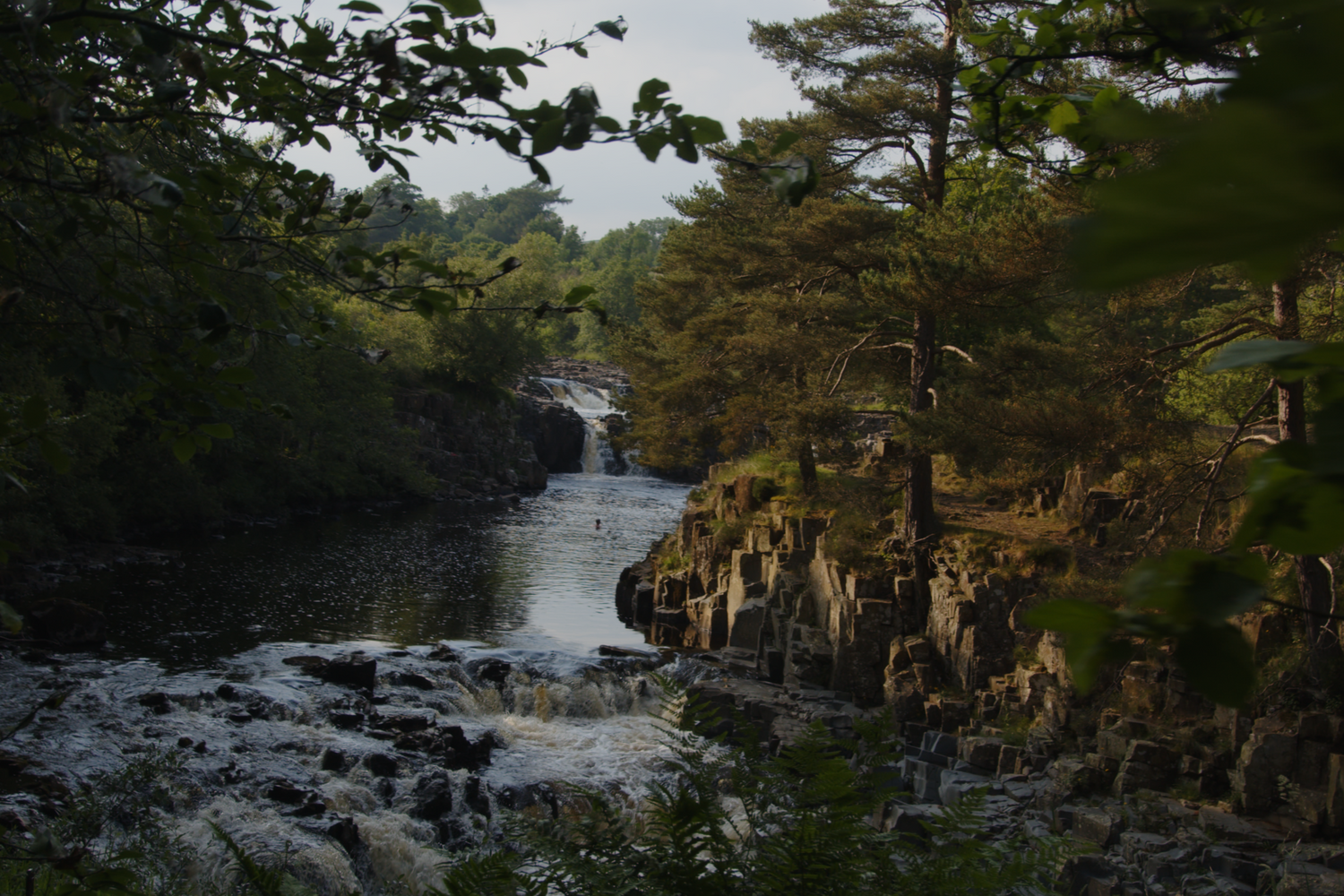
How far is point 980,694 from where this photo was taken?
11.7m

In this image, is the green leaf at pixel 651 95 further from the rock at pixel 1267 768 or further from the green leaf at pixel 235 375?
the rock at pixel 1267 768

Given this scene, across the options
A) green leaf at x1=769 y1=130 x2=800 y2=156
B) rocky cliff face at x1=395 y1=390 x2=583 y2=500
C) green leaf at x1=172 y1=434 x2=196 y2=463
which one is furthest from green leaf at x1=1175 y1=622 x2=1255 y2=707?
rocky cliff face at x1=395 y1=390 x2=583 y2=500

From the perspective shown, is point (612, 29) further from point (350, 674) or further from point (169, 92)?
point (350, 674)

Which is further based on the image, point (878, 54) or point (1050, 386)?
point (878, 54)

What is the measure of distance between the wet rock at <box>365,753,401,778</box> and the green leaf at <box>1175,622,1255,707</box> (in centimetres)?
1167

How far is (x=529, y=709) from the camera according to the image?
14.5 m

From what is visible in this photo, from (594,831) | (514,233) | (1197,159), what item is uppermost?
(514,233)

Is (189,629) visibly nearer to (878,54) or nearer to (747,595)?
(747,595)

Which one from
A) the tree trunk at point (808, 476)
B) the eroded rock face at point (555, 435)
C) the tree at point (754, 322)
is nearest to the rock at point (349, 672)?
the tree at point (754, 322)

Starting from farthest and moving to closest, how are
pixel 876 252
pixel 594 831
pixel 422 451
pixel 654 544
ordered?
pixel 422 451
pixel 654 544
pixel 876 252
pixel 594 831

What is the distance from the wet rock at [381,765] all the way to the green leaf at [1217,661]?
11.7 m

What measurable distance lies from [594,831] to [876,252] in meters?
13.7

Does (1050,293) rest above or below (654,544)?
above

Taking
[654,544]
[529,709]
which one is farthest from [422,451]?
[529,709]
